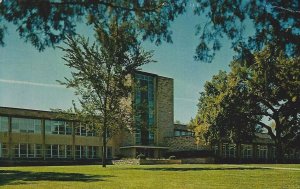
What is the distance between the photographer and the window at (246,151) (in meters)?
67.6

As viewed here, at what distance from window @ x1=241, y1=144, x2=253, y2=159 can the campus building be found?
1177 centimetres

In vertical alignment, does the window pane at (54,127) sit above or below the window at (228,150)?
above

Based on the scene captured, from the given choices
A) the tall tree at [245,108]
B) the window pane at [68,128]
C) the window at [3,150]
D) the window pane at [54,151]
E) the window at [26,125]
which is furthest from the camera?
the window pane at [68,128]

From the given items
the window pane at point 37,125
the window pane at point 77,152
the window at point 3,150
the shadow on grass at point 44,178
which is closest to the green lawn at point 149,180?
the shadow on grass at point 44,178

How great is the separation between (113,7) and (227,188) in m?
6.77

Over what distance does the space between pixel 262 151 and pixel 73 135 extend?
32990mm

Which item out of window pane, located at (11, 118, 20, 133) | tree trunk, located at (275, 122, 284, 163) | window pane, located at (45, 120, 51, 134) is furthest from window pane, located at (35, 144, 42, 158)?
tree trunk, located at (275, 122, 284, 163)

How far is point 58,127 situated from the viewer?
54.2 meters

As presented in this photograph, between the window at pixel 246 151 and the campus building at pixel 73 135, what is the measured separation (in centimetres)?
1177

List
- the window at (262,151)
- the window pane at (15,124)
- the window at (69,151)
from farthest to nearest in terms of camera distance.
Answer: the window at (262,151), the window at (69,151), the window pane at (15,124)

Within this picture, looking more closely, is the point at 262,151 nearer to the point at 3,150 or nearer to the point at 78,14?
the point at 3,150

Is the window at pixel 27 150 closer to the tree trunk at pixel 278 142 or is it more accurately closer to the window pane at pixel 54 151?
the window pane at pixel 54 151

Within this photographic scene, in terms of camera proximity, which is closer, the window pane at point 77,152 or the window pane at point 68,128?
the window pane at point 68,128

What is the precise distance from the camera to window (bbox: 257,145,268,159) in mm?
71062
